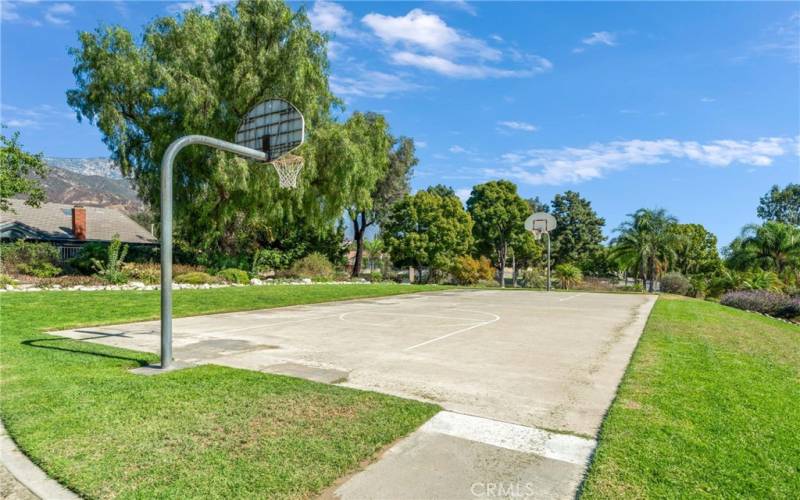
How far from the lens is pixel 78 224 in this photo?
95.1 feet

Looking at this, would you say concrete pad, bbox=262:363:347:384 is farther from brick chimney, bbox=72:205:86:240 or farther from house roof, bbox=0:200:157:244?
brick chimney, bbox=72:205:86:240

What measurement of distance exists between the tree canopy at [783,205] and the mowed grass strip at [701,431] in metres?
75.2

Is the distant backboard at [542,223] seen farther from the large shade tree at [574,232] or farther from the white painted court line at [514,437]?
the white painted court line at [514,437]

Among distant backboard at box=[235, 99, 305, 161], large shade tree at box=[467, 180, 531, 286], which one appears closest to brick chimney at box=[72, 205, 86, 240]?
distant backboard at box=[235, 99, 305, 161]

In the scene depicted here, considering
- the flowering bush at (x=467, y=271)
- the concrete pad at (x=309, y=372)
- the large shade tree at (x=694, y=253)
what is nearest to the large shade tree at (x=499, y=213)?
the flowering bush at (x=467, y=271)

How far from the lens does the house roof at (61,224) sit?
1067 inches

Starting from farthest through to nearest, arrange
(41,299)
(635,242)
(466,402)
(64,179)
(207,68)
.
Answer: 1. (64,179)
2. (635,242)
3. (207,68)
4. (41,299)
5. (466,402)

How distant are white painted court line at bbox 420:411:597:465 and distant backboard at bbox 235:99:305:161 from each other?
17.5 ft

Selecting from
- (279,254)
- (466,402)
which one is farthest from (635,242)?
(466,402)

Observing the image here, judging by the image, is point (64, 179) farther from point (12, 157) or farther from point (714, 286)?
point (714, 286)

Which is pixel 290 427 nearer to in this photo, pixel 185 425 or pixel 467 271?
pixel 185 425

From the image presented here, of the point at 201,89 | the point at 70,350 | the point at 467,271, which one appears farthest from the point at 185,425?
the point at 467,271

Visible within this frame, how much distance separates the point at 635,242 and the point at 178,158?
1496 inches

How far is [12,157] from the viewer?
2206cm
